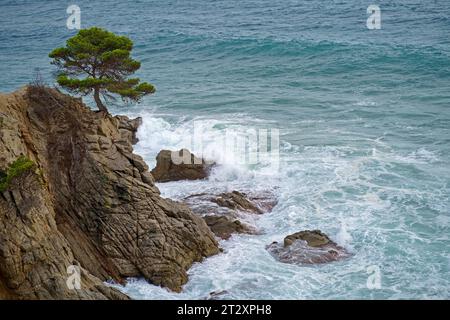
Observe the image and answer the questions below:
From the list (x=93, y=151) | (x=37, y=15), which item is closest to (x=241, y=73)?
(x=93, y=151)

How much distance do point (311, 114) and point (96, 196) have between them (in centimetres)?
2424

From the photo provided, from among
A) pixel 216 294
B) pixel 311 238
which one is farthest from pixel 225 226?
pixel 216 294

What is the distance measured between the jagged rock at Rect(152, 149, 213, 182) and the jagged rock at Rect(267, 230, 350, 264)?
8.19 metres

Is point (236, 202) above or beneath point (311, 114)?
beneath

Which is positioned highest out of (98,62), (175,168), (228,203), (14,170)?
(98,62)

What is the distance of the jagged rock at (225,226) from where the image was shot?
92.2 ft

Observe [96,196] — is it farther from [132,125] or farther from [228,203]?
[132,125]

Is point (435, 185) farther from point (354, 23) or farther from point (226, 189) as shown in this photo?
point (354, 23)

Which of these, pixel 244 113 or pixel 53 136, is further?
pixel 244 113

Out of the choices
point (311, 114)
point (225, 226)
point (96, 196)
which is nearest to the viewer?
point (96, 196)

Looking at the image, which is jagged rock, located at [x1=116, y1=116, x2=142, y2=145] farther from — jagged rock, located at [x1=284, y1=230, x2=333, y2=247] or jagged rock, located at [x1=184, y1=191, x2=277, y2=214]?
jagged rock, located at [x1=284, y1=230, x2=333, y2=247]

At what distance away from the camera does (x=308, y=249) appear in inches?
1055

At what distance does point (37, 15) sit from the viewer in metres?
89.3
